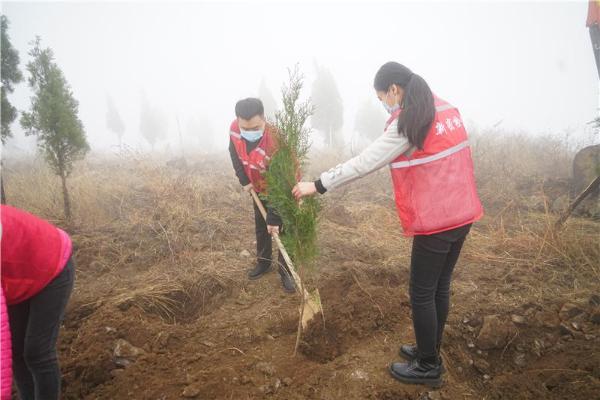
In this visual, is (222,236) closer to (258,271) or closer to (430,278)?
(258,271)

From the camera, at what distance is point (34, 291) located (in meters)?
1.73

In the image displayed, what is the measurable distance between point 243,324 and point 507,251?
3.78 m

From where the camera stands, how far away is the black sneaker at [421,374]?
226 centimetres

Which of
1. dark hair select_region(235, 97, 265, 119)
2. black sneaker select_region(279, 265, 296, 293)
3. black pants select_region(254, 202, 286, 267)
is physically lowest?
black sneaker select_region(279, 265, 296, 293)

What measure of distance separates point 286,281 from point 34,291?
2459 mm


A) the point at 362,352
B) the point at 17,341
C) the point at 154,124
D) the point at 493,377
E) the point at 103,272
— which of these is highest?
the point at 154,124

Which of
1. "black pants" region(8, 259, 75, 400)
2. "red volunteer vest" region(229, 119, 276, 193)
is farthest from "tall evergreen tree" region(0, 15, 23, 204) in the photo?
"black pants" region(8, 259, 75, 400)

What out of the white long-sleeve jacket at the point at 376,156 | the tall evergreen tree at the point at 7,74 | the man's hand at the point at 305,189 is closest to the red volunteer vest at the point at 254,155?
the man's hand at the point at 305,189

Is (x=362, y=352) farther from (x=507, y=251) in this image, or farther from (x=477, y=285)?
(x=507, y=251)

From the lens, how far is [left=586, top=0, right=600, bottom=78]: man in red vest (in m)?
4.46

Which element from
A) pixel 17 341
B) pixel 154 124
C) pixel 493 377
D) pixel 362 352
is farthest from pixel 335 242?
pixel 154 124

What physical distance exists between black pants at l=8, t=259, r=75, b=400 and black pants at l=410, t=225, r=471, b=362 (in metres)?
2.28

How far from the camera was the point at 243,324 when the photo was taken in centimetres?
306

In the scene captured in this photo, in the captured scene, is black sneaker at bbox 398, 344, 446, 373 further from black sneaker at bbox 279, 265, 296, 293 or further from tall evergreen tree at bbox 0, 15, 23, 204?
tall evergreen tree at bbox 0, 15, 23, 204
